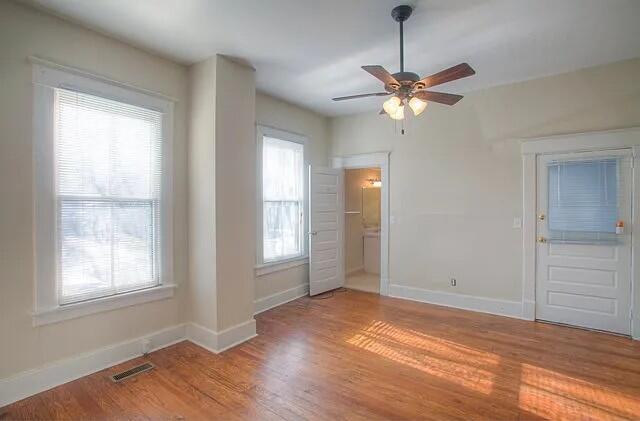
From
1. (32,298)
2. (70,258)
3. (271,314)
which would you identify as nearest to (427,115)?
(271,314)

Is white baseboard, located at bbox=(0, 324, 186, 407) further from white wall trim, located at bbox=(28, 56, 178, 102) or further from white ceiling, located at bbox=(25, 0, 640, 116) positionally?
white ceiling, located at bbox=(25, 0, 640, 116)

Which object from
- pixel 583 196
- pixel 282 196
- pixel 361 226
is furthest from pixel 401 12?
pixel 361 226

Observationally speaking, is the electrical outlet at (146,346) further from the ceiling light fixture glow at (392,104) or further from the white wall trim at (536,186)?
the white wall trim at (536,186)

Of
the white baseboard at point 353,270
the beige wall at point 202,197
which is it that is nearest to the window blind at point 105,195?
the beige wall at point 202,197

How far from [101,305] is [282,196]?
8.28 feet

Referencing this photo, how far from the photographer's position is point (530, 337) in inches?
131

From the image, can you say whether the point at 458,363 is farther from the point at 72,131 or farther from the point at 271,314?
the point at 72,131

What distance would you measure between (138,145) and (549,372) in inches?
164

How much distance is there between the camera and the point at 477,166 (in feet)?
13.6

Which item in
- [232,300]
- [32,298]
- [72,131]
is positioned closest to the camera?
[32,298]

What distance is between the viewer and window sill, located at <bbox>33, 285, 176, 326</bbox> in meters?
2.41

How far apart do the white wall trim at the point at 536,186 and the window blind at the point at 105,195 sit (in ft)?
13.8

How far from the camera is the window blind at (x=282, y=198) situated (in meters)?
4.33

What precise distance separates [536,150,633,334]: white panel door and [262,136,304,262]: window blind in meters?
3.18
